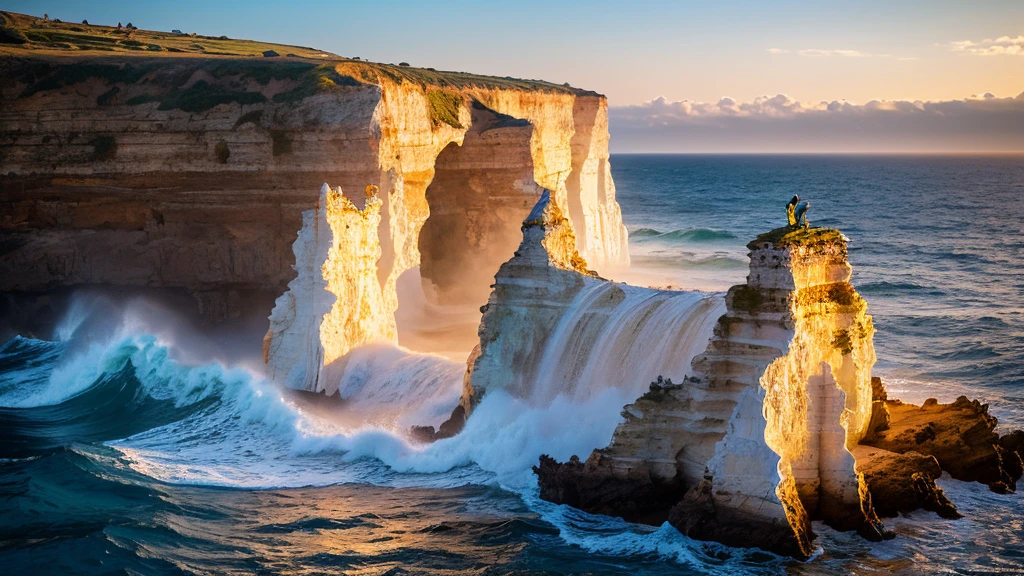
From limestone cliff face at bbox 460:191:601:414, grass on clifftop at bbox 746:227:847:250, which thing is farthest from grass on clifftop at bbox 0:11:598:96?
grass on clifftop at bbox 746:227:847:250

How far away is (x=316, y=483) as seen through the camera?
63.4 ft

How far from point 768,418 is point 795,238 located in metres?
2.73

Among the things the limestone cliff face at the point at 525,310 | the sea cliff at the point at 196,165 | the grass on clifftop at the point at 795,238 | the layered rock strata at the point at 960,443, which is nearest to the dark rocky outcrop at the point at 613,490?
the limestone cliff face at the point at 525,310

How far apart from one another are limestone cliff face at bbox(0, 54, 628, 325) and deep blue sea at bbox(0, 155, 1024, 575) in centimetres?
229

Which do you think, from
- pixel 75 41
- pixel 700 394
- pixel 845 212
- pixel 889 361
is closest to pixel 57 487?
pixel 700 394

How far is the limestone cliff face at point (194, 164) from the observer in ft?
98.0

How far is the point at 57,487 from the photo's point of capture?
62.6 ft

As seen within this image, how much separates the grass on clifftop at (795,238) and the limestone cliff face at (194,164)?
15.4 meters

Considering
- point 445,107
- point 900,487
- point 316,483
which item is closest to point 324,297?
point 316,483

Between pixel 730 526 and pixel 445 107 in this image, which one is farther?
pixel 445 107

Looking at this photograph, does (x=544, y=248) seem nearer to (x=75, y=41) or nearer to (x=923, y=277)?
(x=75, y=41)

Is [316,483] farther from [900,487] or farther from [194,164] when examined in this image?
[194,164]

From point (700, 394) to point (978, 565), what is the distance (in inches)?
179

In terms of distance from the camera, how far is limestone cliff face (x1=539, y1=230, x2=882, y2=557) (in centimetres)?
1465
